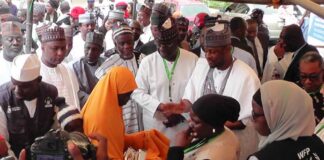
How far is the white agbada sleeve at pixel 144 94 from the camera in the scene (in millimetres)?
4020

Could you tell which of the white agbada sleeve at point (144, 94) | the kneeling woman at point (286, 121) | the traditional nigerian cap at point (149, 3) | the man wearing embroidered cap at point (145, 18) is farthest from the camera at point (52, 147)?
the traditional nigerian cap at point (149, 3)

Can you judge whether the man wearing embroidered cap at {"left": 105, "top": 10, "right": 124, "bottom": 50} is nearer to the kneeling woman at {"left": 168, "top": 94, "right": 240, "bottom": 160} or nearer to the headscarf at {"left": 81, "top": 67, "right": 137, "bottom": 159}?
the headscarf at {"left": 81, "top": 67, "right": 137, "bottom": 159}

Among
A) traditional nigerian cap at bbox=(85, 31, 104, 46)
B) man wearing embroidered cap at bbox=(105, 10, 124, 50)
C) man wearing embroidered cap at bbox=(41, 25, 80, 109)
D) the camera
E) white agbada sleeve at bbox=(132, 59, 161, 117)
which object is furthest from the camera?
man wearing embroidered cap at bbox=(105, 10, 124, 50)

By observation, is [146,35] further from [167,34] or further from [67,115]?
[67,115]

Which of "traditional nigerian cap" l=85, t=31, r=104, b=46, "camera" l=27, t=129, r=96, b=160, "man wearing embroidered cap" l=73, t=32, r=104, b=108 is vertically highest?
Result: "camera" l=27, t=129, r=96, b=160

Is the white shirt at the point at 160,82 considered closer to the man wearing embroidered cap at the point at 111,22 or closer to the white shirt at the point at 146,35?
the man wearing embroidered cap at the point at 111,22

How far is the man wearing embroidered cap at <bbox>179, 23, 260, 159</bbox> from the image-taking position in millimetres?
3549

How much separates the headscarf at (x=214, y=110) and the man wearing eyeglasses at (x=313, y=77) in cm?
114

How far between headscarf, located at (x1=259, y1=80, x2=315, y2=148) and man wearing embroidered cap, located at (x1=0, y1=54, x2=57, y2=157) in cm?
145

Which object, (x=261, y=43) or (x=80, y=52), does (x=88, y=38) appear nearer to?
(x=80, y=52)

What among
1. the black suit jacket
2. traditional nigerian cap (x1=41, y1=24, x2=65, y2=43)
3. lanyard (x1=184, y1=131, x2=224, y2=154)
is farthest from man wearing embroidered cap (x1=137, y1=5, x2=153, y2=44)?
lanyard (x1=184, y1=131, x2=224, y2=154)

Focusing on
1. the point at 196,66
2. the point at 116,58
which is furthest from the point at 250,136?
the point at 116,58

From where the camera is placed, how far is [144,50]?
18.6 ft

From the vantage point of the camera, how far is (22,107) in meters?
2.98
